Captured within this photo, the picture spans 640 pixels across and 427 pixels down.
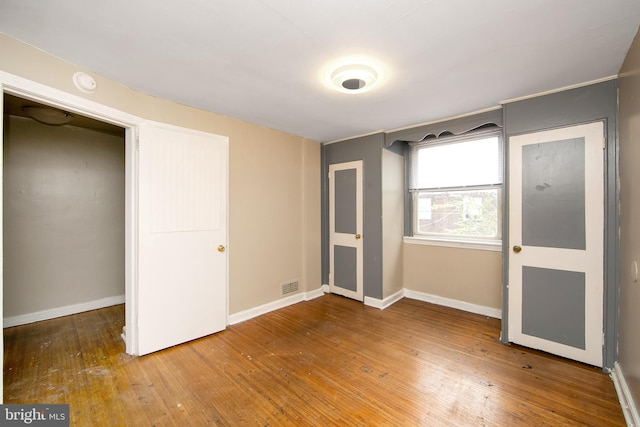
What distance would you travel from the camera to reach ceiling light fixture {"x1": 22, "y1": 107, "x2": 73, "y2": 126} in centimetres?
268

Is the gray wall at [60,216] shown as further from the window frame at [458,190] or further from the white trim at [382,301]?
the window frame at [458,190]

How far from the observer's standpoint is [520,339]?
2.55 metres

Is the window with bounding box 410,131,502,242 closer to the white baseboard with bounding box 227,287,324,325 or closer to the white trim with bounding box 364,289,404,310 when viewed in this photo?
the white trim with bounding box 364,289,404,310

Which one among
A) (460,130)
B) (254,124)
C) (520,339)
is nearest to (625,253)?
(520,339)

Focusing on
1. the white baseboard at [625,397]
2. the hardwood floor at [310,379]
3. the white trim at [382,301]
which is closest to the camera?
the white baseboard at [625,397]

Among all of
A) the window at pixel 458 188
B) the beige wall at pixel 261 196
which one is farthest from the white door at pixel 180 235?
the window at pixel 458 188

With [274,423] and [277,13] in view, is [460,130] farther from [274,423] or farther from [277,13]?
[274,423]

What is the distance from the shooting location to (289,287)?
12.3 ft

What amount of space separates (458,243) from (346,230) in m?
1.51

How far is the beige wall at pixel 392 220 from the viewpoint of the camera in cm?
364

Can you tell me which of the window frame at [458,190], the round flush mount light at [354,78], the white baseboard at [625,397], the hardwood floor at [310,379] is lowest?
the hardwood floor at [310,379]

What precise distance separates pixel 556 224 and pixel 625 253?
486mm

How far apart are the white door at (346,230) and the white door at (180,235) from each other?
1.73 metres

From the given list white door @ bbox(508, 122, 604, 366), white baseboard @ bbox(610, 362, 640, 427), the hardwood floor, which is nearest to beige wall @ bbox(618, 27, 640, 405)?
white baseboard @ bbox(610, 362, 640, 427)
